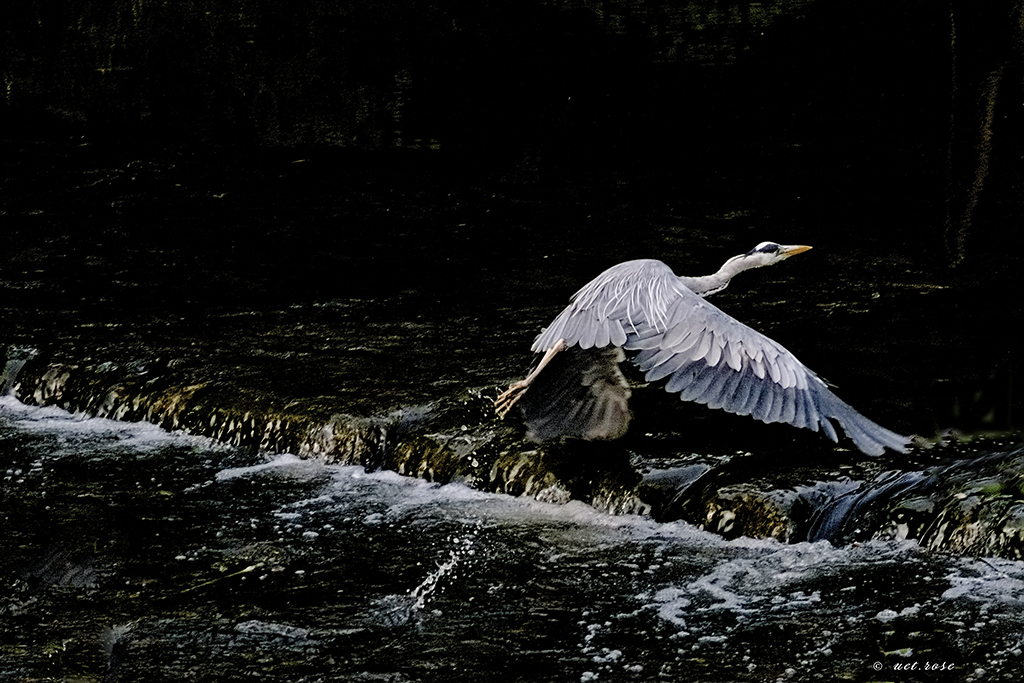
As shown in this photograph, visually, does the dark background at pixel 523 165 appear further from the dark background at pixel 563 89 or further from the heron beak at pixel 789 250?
the heron beak at pixel 789 250

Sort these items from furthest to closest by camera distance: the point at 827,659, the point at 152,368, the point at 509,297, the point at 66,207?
1. the point at 66,207
2. the point at 509,297
3. the point at 152,368
4. the point at 827,659

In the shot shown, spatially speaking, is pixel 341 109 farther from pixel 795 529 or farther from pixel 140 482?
pixel 795 529

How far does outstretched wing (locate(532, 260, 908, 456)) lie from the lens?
4.44 metres

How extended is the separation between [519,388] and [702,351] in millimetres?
1114

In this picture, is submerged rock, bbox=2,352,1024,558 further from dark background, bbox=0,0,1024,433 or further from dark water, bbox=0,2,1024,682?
dark background, bbox=0,0,1024,433

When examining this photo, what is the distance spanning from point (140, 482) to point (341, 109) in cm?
798

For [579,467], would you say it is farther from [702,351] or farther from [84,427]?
[84,427]

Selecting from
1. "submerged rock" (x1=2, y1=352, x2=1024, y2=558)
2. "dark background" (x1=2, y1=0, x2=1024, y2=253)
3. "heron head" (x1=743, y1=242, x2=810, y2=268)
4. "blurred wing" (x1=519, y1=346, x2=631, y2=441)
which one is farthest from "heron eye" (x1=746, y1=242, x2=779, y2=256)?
"dark background" (x1=2, y1=0, x2=1024, y2=253)

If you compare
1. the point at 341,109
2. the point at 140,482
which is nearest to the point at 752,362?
the point at 140,482

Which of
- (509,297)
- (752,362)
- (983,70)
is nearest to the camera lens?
(752,362)

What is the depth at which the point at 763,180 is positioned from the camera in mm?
10562

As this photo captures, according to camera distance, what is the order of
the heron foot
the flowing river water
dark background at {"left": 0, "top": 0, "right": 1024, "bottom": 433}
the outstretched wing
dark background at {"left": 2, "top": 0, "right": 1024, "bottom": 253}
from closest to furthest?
1. the flowing river water
2. the outstretched wing
3. the heron foot
4. dark background at {"left": 0, "top": 0, "right": 1024, "bottom": 433}
5. dark background at {"left": 2, "top": 0, "right": 1024, "bottom": 253}

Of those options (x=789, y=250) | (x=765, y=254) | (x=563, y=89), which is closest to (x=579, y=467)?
(x=765, y=254)

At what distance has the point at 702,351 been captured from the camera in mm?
4727
